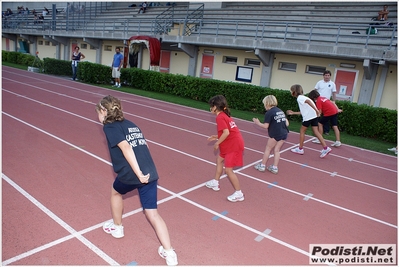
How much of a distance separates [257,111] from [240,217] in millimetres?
9991

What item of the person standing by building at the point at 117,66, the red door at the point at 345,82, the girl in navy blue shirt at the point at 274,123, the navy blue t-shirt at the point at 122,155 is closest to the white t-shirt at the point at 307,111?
the girl in navy blue shirt at the point at 274,123

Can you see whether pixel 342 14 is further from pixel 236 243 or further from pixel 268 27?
pixel 236 243

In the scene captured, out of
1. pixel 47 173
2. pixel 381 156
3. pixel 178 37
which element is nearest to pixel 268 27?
pixel 178 37

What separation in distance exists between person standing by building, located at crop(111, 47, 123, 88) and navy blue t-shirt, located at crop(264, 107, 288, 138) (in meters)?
13.6

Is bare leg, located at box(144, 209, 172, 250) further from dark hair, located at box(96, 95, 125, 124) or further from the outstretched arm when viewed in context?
dark hair, located at box(96, 95, 125, 124)

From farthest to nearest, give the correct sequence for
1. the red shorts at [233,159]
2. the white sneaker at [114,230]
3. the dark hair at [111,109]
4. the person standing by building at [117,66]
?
the person standing by building at [117,66] < the red shorts at [233,159] < the white sneaker at [114,230] < the dark hair at [111,109]

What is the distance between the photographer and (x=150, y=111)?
39.7ft

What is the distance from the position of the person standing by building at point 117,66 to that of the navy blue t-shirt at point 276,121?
44.8 feet

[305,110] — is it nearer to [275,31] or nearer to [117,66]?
[275,31]

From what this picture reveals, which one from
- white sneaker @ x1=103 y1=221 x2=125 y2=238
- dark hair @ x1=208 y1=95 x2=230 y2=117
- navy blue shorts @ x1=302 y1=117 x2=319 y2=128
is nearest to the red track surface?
white sneaker @ x1=103 y1=221 x2=125 y2=238

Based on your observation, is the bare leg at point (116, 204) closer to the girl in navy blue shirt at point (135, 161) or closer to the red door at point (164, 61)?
the girl in navy blue shirt at point (135, 161)

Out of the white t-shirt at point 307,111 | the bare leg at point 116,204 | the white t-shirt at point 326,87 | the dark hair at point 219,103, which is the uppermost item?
the white t-shirt at point 326,87

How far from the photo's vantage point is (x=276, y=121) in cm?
596

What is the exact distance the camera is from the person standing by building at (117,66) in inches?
701
